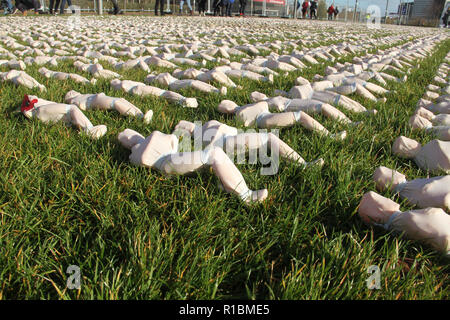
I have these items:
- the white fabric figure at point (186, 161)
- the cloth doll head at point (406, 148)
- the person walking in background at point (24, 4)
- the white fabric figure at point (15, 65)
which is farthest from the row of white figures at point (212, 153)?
the person walking in background at point (24, 4)

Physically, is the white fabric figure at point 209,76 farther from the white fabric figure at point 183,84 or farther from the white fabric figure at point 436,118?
the white fabric figure at point 436,118

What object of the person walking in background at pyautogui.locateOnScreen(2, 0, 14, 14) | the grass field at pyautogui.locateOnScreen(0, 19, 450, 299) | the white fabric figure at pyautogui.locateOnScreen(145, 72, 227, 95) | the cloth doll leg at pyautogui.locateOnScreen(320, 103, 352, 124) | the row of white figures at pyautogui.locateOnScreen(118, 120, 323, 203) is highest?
the person walking in background at pyautogui.locateOnScreen(2, 0, 14, 14)

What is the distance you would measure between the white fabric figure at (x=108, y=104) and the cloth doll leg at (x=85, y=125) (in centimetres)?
19

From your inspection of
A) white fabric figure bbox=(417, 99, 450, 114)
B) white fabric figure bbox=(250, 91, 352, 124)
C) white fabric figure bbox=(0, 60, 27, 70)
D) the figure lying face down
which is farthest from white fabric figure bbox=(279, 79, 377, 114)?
white fabric figure bbox=(0, 60, 27, 70)

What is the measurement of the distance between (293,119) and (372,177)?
48cm

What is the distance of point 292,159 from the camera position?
119cm

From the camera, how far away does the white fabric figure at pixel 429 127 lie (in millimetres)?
1475

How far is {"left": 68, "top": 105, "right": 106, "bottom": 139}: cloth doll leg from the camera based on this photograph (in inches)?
52.4

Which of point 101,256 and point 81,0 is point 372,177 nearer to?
point 101,256

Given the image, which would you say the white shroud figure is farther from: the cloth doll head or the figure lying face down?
the figure lying face down

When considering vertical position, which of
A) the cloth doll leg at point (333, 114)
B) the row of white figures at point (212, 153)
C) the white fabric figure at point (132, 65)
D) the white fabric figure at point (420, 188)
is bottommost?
the white fabric figure at point (420, 188)

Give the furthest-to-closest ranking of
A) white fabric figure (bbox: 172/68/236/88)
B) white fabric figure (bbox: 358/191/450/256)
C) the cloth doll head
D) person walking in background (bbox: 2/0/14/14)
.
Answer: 1. person walking in background (bbox: 2/0/14/14)
2. white fabric figure (bbox: 172/68/236/88)
3. the cloth doll head
4. white fabric figure (bbox: 358/191/450/256)

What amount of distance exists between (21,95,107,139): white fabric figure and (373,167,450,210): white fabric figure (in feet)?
3.52

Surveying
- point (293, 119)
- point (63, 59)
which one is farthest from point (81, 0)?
point (293, 119)
